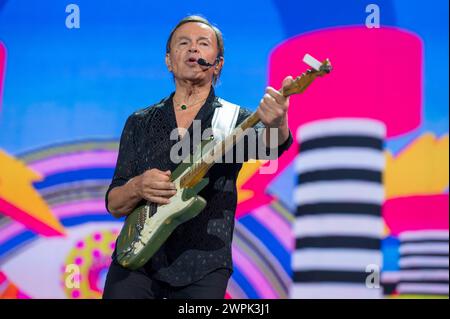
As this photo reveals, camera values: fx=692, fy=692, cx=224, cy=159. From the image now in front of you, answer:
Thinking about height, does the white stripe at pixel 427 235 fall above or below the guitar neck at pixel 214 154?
above

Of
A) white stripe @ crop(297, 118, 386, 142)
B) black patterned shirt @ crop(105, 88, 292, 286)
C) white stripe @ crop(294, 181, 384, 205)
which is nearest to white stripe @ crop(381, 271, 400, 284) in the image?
white stripe @ crop(294, 181, 384, 205)

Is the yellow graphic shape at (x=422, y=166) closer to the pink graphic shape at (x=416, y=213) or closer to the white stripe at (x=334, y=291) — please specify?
the pink graphic shape at (x=416, y=213)

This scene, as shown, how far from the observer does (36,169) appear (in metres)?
3.49

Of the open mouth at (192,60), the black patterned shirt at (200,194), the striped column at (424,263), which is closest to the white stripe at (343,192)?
the striped column at (424,263)

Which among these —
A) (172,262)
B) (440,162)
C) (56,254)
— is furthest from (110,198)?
(440,162)

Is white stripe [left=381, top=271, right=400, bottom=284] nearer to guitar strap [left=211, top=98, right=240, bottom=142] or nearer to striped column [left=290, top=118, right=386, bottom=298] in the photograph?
striped column [left=290, top=118, right=386, bottom=298]

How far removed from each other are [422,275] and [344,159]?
0.67 meters

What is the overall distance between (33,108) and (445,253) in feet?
7.08

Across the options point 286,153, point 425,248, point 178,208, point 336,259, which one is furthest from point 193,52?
point 425,248

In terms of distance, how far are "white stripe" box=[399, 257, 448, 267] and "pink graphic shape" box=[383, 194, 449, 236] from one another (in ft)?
0.44

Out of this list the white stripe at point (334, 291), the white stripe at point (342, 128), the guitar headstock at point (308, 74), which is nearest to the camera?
the guitar headstock at point (308, 74)

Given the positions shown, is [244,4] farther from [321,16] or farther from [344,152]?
[344,152]

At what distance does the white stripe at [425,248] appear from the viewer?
10.8ft

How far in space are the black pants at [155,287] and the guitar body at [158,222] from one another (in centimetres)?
4
